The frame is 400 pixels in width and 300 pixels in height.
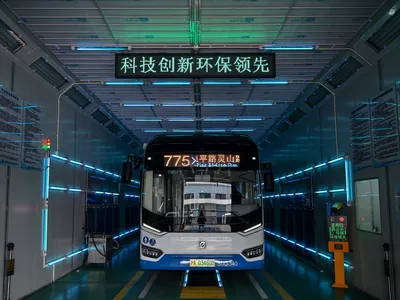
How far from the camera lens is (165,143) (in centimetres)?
848

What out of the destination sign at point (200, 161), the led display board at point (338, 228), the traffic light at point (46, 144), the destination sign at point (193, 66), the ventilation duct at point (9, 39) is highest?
the ventilation duct at point (9, 39)

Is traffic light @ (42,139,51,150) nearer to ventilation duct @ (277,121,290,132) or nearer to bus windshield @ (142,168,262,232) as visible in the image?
bus windshield @ (142,168,262,232)

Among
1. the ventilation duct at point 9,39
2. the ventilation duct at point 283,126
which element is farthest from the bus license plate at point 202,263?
the ventilation duct at point 283,126

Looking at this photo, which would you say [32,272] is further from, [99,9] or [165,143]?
[99,9]

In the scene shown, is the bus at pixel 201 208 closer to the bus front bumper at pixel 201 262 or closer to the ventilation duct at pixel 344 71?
the bus front bumper at pixel 201 262

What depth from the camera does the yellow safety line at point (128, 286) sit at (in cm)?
760

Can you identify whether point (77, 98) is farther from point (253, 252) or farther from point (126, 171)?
point (253, 252)

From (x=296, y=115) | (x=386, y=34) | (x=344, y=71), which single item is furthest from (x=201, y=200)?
(x=296, y=115)

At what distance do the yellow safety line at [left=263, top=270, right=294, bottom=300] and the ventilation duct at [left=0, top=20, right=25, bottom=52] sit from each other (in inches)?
245

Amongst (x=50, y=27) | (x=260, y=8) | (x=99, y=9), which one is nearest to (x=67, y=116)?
(x=50, y=27)

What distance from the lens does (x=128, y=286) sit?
8.49m

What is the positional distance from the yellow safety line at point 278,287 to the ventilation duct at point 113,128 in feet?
24.3

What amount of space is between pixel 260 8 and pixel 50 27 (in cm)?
333

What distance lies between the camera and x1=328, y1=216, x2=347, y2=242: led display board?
319 inches
